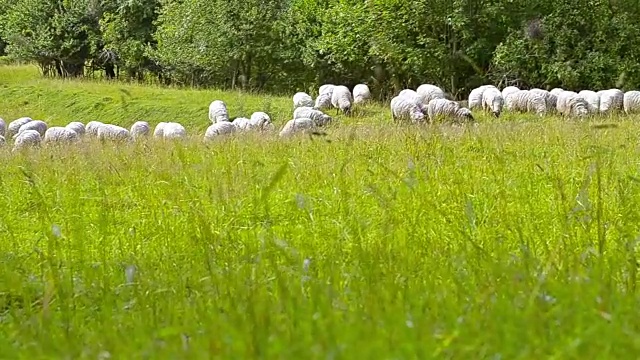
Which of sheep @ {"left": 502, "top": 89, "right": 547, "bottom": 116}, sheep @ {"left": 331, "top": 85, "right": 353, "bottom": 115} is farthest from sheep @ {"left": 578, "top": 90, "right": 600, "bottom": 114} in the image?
sheep @ {"left": 331, "top": 85, "right": 353, "bottom": 115}

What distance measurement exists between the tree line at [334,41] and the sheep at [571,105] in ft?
8.83

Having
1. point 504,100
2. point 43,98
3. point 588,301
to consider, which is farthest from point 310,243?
point 43,98

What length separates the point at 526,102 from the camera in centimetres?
1612

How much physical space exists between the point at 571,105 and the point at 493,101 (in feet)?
5.48

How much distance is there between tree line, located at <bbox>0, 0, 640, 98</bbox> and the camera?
19.3 m

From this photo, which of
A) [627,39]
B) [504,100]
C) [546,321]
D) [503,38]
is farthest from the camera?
[503,38]

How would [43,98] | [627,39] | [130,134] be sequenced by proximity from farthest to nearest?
1. [43,98]
2. [627,39]
3. [130,134]

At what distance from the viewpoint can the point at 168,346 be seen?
6.14ft

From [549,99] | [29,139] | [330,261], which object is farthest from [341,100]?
[330,261]

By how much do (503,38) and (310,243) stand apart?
701 inches

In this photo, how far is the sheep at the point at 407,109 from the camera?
46.5ft

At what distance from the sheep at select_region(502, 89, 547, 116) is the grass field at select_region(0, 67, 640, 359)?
766 centimetres

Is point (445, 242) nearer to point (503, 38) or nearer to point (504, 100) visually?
point (504, 100)

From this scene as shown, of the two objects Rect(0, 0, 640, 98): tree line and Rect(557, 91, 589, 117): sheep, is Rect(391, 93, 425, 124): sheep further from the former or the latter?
Rect(557, 91, 589, 117): sheep
